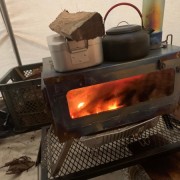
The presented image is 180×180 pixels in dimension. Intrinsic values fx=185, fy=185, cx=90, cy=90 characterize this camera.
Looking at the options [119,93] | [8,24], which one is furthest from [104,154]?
[8,24]

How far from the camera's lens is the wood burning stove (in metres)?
0.62

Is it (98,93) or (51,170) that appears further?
(51,170)

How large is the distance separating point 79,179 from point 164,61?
22.9 inches

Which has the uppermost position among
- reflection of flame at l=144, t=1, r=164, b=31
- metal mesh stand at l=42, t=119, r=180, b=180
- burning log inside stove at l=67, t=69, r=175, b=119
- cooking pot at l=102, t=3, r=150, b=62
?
reflection of flame at l=144, t=1, r=164, b=31

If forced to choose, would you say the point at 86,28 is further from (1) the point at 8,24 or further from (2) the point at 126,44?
(1) the point at 8,24

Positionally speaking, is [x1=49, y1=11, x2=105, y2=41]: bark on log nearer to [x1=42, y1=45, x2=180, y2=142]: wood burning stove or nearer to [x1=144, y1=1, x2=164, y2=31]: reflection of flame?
[x1=42, y1=45, x2=180, y2=142]: wood burning stove

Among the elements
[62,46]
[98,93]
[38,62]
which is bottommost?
[38,62]

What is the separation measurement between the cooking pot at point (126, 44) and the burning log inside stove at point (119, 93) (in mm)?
94

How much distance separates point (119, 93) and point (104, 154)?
41 cm

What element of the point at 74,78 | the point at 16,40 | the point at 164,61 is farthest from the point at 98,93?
the point at 16,40

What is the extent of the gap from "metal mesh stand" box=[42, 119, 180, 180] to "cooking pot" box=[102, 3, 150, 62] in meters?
0.45

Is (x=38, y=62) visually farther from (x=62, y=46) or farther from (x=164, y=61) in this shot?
(x=164, y=61)

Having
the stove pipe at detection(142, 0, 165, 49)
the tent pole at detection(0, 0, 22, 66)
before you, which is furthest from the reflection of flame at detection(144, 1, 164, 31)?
the tent pole at detection(0, 0, 22, 66)

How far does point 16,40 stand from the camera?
56.2 inches
